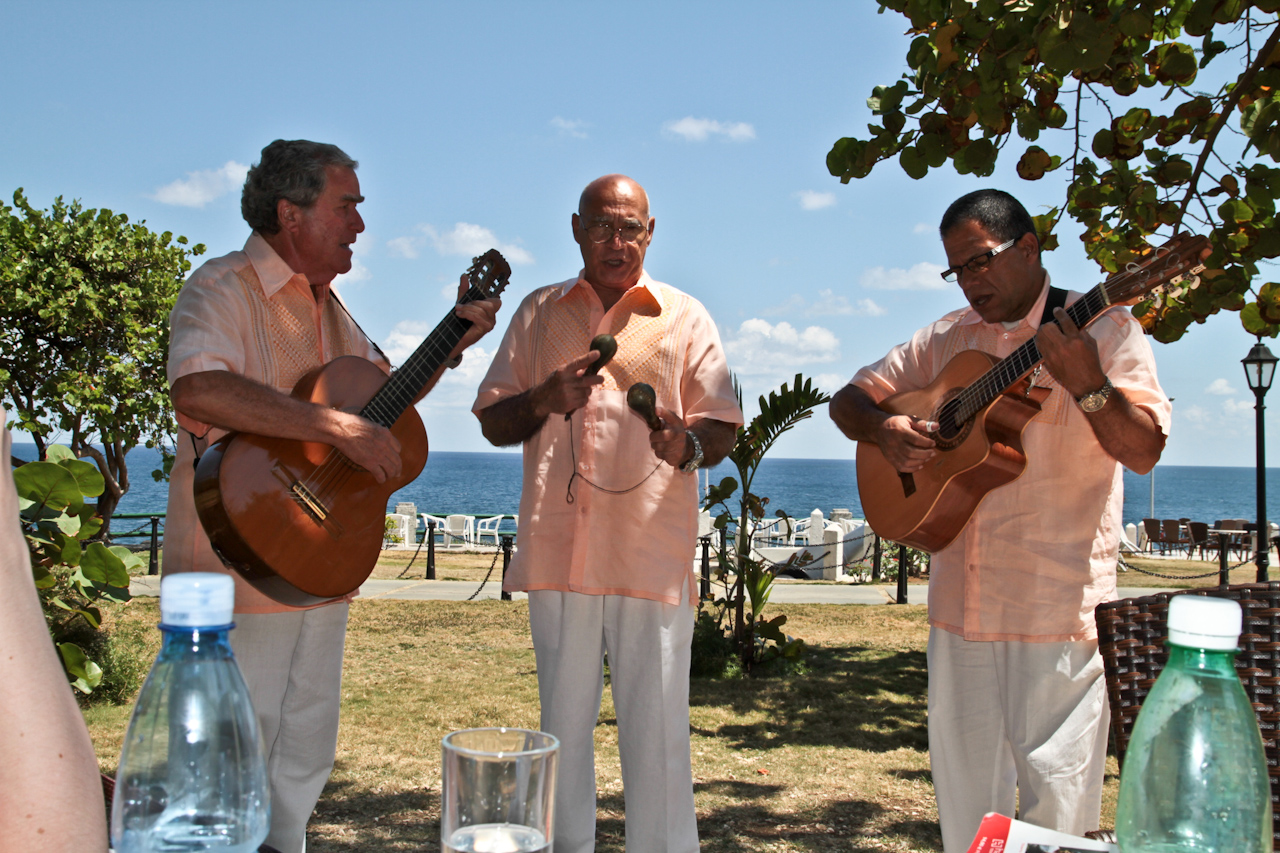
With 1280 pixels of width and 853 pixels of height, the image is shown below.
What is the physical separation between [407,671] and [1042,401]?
19.0 ft

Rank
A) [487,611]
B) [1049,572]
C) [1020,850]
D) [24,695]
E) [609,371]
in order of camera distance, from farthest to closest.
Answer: [487,611]
[609,371]
[1049,572]
[1020,850]
[24,695]

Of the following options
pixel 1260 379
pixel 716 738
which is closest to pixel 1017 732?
pixel 716 738

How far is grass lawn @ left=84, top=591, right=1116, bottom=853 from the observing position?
13.6 feet

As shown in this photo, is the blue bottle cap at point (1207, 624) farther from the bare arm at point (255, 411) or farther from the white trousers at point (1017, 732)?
the bare arm at point (255, 411)

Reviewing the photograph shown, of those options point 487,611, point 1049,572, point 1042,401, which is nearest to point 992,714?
point 1049,572

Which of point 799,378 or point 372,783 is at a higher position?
point 799,378

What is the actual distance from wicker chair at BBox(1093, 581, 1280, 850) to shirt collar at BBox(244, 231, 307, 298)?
92.1 inches

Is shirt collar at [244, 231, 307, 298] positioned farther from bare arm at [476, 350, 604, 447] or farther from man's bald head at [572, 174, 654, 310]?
man's bald head at [572, 174, 654, 310]

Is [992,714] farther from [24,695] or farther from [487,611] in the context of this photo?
[487,611]

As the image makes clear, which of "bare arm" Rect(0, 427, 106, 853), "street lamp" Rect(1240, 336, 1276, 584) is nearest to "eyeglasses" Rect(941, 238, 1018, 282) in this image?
"bare arm" Rect(0, 427, 106, 853)

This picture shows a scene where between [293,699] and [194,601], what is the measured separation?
81.3 inches

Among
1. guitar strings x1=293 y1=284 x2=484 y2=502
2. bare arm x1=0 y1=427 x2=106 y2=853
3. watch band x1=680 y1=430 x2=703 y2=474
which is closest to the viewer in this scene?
bare arm x1=0 y1=427 x2=106 y2=853

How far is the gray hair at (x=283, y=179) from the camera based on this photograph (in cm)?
293

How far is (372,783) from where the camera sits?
472 centimetres
